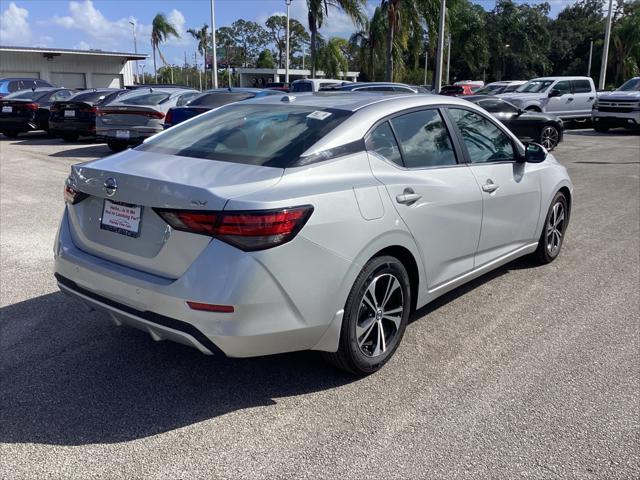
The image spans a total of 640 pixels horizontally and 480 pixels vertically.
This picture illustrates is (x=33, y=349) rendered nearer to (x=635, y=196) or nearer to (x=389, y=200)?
(x=389, y=200)

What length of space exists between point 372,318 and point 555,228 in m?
3.05

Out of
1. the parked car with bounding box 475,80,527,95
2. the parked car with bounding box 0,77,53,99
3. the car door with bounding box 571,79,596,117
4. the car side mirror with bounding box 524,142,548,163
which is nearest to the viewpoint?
the car side mirror with bounding box 524,142,548,163

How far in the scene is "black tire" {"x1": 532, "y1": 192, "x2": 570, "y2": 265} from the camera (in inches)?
221

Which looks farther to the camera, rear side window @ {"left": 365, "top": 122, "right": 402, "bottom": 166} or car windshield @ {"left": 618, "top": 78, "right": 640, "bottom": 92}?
car windshield @ {"left": 618, "top": 78, "right": 640, "bottom": 92}

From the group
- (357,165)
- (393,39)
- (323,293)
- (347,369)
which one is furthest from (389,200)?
(393,39)

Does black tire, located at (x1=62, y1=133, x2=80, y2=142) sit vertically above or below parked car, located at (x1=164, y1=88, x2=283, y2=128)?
below

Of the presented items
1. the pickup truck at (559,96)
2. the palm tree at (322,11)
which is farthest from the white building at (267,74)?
the pickup truck at (559,96)

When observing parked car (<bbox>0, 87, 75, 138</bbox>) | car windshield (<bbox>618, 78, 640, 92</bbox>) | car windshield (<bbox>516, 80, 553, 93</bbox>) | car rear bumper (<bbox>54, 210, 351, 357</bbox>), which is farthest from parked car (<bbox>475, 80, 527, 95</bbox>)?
car rear bumper (<bbox>54, 210, 351, 357</bbox>)

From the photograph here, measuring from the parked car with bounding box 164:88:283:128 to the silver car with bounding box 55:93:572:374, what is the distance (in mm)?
7292

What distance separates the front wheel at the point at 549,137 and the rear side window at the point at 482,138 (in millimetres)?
10658

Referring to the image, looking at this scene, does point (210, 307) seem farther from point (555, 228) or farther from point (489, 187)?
point (555, 228)

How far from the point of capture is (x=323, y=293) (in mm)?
3166

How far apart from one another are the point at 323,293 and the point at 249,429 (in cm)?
79

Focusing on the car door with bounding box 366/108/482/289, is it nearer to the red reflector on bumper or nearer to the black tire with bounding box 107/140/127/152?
the red reflector on bumper
